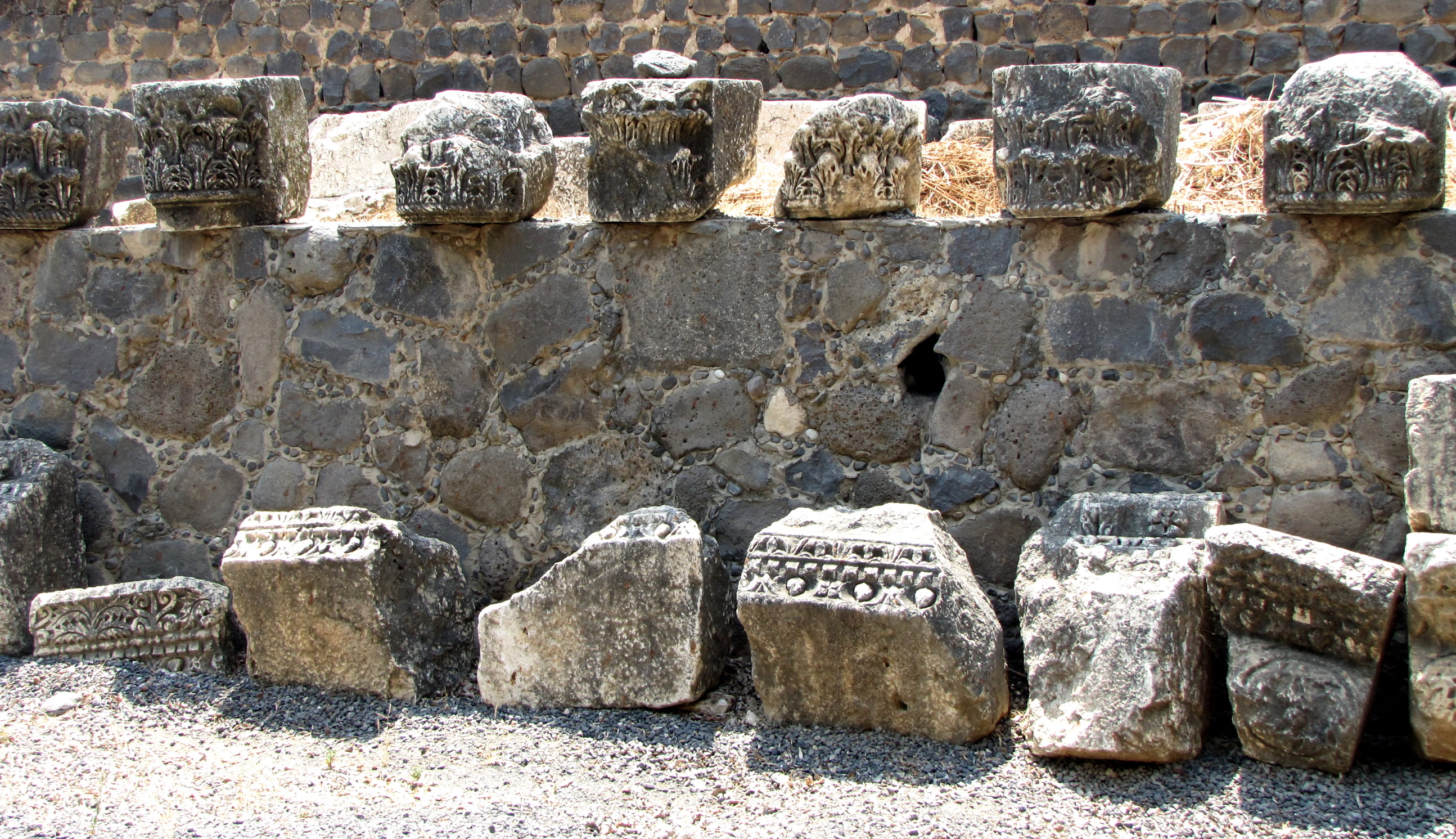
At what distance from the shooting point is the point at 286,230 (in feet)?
13.0

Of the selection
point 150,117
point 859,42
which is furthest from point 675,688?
point 859,42

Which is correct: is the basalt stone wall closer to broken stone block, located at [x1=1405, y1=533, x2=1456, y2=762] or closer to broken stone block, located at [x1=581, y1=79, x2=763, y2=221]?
broken stone block, located at [x1=581, y1=79, x2=763, y2=221]

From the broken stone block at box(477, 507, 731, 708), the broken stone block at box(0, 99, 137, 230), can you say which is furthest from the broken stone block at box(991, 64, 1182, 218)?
the broken stone block at box(0, 99, 137, 230)

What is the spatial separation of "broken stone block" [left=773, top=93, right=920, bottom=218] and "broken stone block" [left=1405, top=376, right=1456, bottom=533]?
1308 mm

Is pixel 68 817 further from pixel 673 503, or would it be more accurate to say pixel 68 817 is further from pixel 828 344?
pixel 828 344

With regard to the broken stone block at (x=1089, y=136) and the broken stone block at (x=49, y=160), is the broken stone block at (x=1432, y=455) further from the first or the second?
the broken stone block at (x=49, y=160)

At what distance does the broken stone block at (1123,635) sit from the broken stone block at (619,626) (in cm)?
76

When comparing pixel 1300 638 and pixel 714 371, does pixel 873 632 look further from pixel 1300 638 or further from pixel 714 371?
pixel 714 371

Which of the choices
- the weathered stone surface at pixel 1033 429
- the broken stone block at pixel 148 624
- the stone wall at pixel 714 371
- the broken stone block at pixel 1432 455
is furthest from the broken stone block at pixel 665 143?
the broken stone block at pixel 1432 455

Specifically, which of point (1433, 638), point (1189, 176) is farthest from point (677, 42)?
point (1433, 638)

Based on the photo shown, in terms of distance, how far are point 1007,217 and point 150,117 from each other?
7.85ft

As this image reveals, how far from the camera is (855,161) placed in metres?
3.49

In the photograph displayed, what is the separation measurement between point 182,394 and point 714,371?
1.65m

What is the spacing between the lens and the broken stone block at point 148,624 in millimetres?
3684
